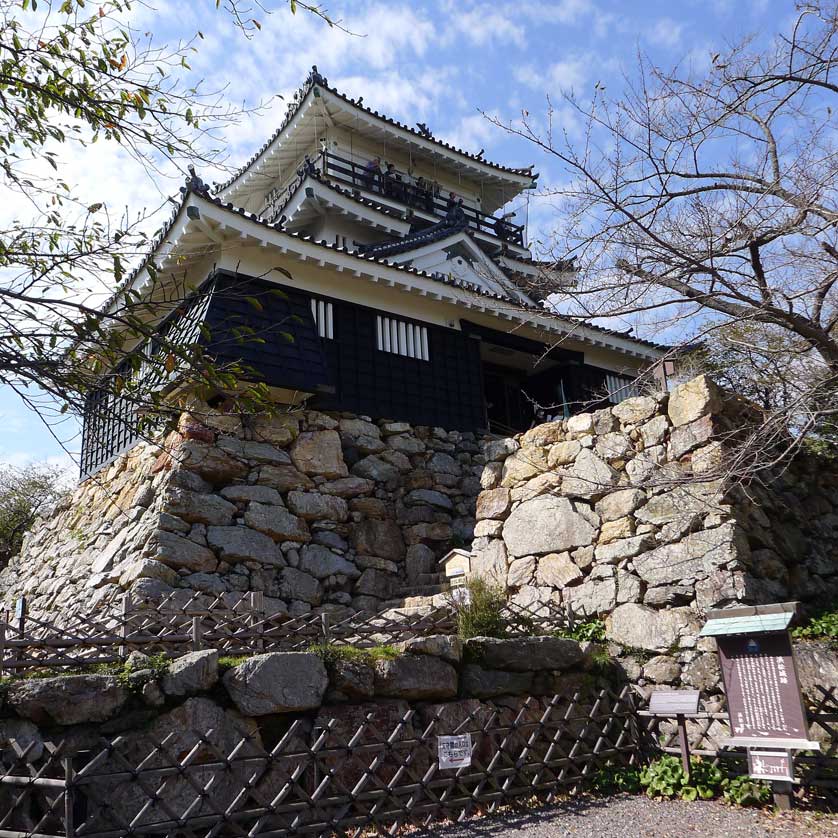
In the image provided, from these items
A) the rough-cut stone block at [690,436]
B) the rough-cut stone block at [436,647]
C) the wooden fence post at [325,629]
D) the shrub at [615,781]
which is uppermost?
the rough-cut stone block at [690,436]

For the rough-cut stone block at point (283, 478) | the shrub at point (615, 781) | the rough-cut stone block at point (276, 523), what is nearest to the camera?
the shrub at point (615, 781)

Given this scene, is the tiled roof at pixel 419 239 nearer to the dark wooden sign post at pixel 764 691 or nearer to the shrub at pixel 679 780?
the dark wooden sign post at pixel 764 691

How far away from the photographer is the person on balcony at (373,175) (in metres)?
16.8

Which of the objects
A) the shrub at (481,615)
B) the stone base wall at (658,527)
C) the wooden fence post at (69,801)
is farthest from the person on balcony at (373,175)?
the wooden fence post at (69,801)

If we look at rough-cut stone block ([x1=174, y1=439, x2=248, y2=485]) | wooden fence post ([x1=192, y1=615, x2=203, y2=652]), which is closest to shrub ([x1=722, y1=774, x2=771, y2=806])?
wooden fence post ([x1=192, y1=615, x2=203, y2=652])

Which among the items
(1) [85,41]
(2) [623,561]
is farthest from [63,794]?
(2) [623,561]

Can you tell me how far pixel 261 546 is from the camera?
8.84 m

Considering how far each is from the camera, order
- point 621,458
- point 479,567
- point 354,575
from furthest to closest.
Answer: point 354,575 → point 479,567 → point 621,458

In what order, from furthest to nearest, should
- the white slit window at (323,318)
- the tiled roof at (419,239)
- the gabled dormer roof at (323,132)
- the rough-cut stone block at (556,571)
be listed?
the gabled dormer roof at (323,132) → the tiled roof at (419,239) → the white slit window at (323,318) → the rough-cut stone block at (556,571)

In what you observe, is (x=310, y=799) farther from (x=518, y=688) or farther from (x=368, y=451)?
(x=368, y=451)

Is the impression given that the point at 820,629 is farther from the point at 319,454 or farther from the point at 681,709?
the point at 319,454

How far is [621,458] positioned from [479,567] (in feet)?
7.07

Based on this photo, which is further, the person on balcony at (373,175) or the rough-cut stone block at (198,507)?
the person on balcony at (373,175)

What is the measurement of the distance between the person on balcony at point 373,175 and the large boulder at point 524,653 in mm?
12697
